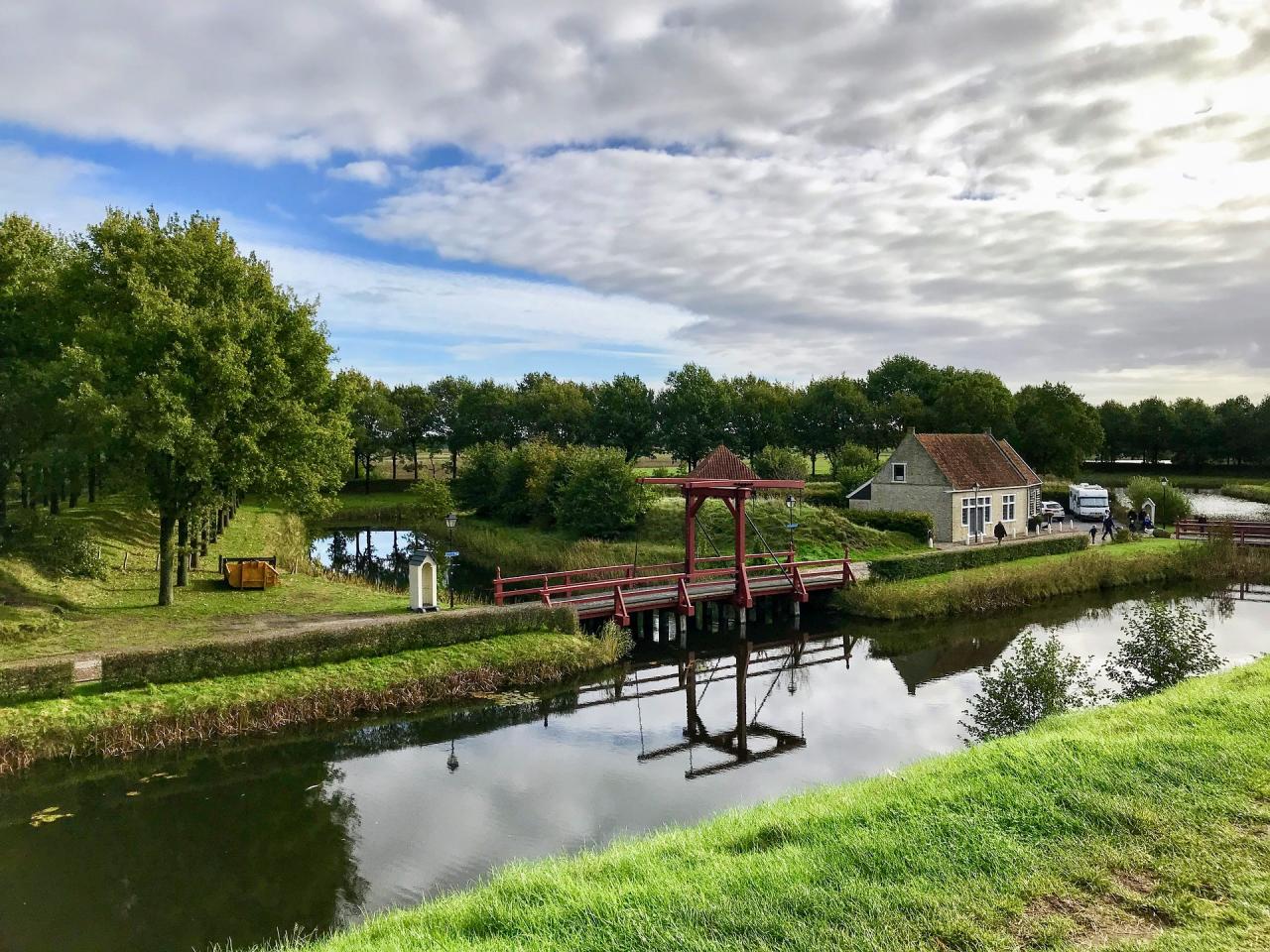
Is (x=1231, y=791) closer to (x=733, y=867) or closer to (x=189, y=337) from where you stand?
(x=733, y=867)

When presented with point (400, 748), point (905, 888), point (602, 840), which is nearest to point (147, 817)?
point (400, 748)

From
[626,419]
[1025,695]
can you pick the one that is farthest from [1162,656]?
[626,419]

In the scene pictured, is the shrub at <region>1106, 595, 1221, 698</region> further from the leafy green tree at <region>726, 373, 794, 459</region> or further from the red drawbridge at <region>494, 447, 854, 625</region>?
the leafy green tree at <region>726, 373, 794, 459</region>

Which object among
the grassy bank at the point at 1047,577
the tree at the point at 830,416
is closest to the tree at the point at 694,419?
the tree at the point at 830,416

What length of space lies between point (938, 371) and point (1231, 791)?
70.4 meters

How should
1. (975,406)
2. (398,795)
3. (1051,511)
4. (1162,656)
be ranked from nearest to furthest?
(398,795) < (1162,656) < (1051,511) < (975,406)

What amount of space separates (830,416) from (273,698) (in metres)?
59.1

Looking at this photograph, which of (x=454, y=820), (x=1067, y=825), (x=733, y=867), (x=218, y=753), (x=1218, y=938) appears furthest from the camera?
(x=218, y=753)

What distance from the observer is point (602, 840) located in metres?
11.4

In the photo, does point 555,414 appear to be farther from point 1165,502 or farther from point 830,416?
point 1165,502

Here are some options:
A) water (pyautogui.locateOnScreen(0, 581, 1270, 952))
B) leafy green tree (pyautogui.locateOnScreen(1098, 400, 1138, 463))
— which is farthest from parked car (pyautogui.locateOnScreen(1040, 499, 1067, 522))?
leafy green tree (pyautogui.locateOnScreen(1098, 400, 1138, 463))

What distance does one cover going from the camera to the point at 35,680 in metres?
14.6

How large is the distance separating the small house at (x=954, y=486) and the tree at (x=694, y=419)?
85.3 ft

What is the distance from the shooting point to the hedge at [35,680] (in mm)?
14367
